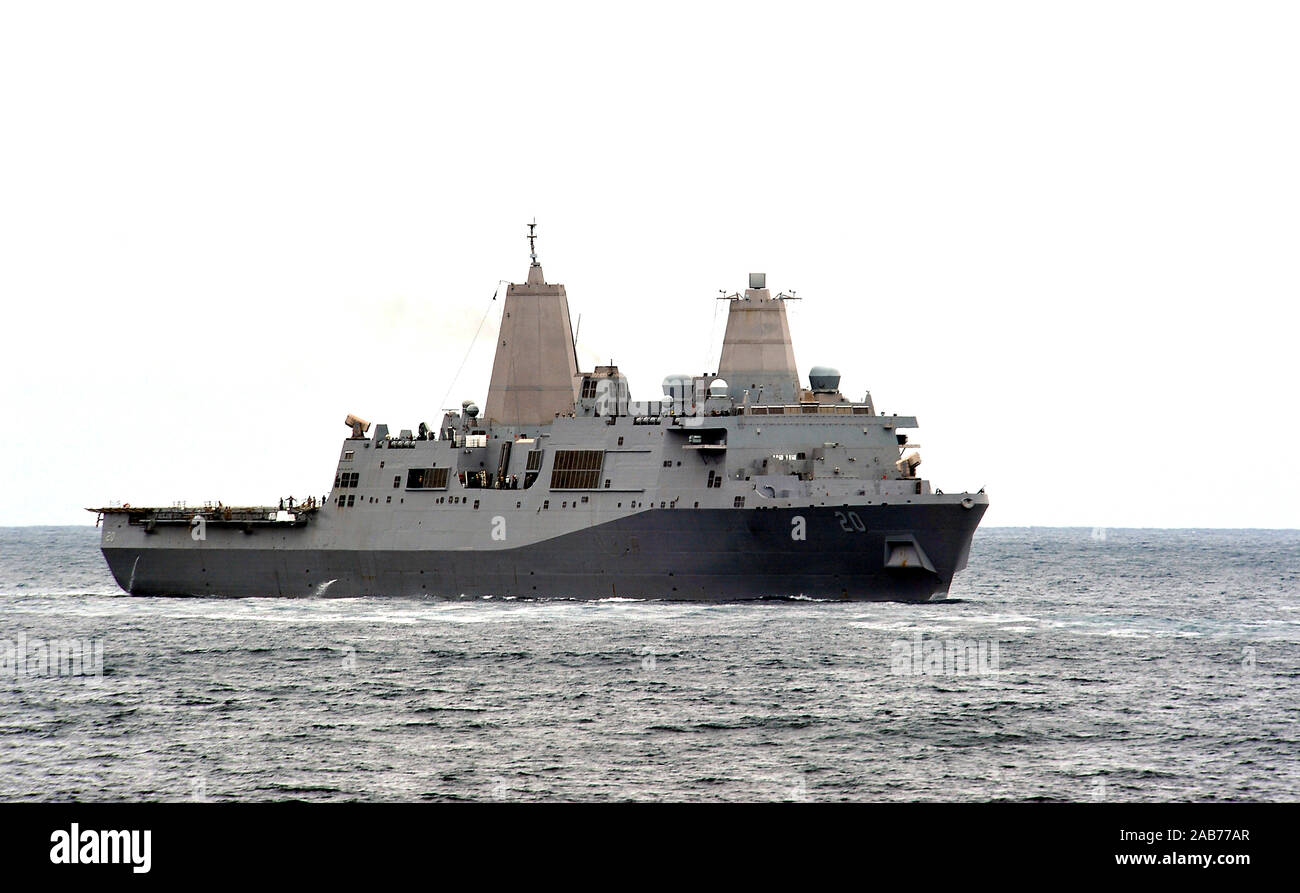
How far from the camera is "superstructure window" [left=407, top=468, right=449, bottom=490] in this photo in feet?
159

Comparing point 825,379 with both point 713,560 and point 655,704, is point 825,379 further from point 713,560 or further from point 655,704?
point 655,704

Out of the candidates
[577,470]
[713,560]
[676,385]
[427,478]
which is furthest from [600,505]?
[427,478]

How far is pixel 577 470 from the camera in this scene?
1793 inches

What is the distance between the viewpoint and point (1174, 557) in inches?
4245

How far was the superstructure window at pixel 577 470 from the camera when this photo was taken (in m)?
45.2

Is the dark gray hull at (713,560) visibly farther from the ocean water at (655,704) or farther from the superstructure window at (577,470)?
the superstructure window at (577,470)

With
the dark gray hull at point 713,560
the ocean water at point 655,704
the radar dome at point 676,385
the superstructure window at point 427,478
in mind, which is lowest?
the ocean water at point 655,704

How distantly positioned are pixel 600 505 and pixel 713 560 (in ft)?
13.7

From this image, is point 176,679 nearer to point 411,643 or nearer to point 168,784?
point 411,643

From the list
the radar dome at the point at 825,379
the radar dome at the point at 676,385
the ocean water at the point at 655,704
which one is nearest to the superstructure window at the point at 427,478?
the ocean water at the point at 655,704

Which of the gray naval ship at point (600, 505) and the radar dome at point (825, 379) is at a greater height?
the radar dome at point (825, 379)

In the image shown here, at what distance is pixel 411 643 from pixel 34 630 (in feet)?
49.5

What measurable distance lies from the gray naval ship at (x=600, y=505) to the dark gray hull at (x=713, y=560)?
0.19 ft

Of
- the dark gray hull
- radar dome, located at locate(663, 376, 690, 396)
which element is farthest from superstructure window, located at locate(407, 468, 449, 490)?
radar dome, located at locate(663, 376, 690, 396)
